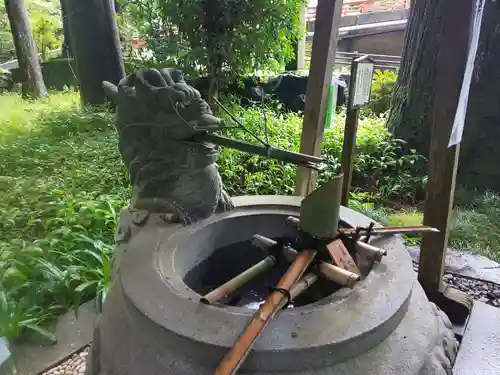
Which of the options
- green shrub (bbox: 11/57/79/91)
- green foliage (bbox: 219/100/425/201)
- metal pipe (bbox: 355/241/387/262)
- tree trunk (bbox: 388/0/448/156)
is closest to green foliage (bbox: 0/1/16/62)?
green shrub (bbox: 11/57/79/91)

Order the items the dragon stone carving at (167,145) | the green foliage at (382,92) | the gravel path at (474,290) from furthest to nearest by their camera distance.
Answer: the green foliage at (382,92)
the gravel path at (474,290)
the dragon stone carving at (167,145)

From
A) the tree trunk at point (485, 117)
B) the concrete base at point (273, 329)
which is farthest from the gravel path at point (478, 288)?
the tree trunk at point (485, 117)

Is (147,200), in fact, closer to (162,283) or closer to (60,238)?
(162,283)

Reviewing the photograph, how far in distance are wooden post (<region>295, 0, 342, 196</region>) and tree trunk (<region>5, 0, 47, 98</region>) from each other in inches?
268

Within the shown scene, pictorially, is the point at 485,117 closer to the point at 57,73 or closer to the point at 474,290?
the point at 474,290

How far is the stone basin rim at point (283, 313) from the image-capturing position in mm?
1165

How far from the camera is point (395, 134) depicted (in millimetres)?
5148

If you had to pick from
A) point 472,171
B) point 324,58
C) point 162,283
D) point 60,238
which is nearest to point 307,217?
point 162,283

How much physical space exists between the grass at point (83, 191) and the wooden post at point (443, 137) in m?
1.54

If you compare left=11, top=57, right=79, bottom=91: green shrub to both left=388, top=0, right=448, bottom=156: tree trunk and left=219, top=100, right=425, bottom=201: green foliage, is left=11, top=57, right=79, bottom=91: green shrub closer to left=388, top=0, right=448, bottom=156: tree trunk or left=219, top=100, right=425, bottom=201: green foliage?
left=219, top=100, right=425, bottom=201: green foliage

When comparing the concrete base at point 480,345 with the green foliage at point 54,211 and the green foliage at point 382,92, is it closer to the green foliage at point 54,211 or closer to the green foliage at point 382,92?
the green foliage at point 54,211

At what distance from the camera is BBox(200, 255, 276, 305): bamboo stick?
1.32 meters

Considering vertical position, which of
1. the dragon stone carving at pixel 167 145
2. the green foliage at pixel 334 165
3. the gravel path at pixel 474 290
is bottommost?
the gravel path at pixel 474 290

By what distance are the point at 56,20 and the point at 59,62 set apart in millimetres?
1482
